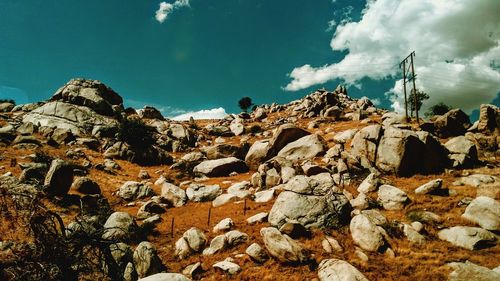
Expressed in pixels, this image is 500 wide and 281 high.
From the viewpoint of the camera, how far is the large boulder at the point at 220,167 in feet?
110

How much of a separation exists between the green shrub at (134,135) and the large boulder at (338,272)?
32634 mm

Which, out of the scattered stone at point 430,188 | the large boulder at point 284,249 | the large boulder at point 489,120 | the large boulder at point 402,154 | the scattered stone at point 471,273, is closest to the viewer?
the scattered stone at point 471,273

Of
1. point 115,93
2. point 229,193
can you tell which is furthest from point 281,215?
point 115,93

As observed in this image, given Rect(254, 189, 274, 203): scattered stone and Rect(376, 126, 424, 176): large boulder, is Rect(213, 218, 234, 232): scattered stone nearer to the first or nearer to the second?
Rect(254, 189, 274, 203): scattered stone

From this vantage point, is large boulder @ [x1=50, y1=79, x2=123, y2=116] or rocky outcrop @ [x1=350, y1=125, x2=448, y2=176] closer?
rocky outcrop @ [x1=350, y1=125, x2=448, y2=176]

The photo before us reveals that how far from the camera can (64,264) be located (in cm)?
725

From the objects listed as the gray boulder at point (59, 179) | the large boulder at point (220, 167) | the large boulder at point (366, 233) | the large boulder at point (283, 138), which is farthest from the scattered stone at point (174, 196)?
the large boulder at point (366, 233)

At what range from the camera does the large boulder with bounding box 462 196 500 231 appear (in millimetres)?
16875

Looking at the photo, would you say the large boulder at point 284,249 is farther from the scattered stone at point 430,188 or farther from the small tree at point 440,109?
the small tree at point 440,109

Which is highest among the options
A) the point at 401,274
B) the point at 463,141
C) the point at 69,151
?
the point at 69,151

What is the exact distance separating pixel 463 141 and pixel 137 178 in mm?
32791

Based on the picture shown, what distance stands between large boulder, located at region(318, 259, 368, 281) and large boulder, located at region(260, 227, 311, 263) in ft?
3.67

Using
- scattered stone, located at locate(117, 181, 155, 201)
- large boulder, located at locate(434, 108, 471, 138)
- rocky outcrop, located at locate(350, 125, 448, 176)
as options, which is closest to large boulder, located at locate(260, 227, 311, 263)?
rocky outcrop, located at locate(350, 125, 448, 176)

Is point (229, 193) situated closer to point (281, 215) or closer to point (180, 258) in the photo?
point (281, 215)
